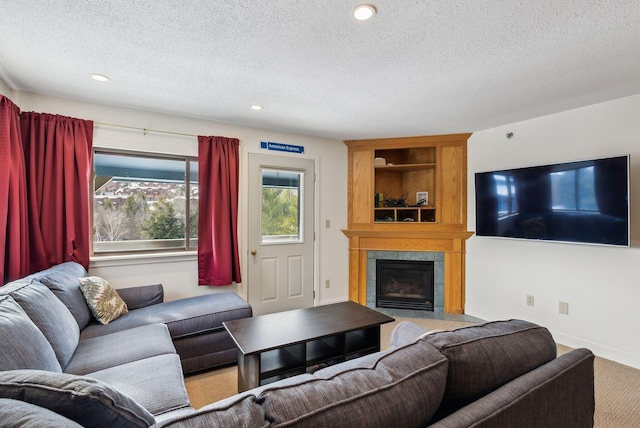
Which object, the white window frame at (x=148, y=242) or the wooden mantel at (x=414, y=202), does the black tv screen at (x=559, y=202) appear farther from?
the white window frame at (x=148, y=242)

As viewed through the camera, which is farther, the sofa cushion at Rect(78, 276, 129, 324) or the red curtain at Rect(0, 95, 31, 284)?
the sofa cushion at Rect(78, 276, 129, 324)

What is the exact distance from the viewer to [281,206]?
3.79 m

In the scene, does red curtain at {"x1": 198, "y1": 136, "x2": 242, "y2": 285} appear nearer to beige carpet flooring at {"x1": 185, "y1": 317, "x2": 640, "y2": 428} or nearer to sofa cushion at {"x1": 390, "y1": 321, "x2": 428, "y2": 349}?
beige carpet flooring at {"x1": 185, "y1": 317, "x2": 640, "y2": 428}

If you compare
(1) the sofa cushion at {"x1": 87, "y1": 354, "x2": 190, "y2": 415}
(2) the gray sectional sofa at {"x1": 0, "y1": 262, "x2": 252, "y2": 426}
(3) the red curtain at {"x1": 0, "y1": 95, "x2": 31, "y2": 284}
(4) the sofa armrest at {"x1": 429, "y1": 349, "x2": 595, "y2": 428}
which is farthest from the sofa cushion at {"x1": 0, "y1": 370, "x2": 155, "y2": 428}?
(3) the red curtain at {"x1": 0, "y1": 95, "x2": 31, "y2": 284}

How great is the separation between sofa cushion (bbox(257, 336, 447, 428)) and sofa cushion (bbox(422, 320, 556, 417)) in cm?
7

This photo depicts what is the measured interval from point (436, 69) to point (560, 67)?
85 centimetres

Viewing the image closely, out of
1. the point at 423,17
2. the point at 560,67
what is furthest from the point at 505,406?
the point at 560,67

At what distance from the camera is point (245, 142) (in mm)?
3506

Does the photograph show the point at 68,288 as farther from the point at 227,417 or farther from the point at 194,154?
the point at 227,417

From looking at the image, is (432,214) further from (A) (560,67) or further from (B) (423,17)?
(B) (423,17)

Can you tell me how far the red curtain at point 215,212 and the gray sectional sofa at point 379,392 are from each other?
1823 millimetres

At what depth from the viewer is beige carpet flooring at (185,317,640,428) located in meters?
1.86

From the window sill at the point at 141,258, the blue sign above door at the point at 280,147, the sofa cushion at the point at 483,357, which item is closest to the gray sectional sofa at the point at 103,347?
the window sill at the point at 141,258

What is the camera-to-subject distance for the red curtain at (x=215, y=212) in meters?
3.20
